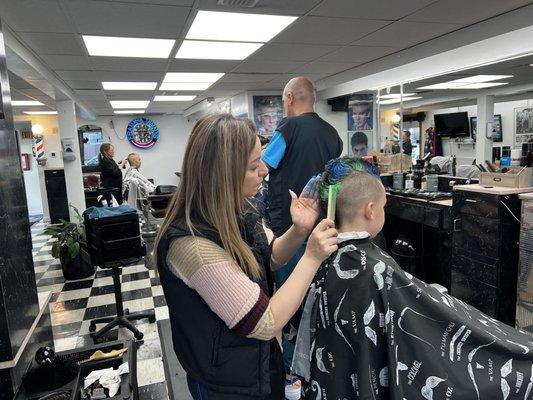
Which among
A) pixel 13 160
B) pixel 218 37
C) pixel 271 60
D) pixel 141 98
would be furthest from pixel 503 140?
pixel 141 98

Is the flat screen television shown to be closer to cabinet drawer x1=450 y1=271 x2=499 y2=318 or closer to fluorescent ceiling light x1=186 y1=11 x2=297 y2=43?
cabinet drawer x1=450 y1=271 x2=499 y2=318

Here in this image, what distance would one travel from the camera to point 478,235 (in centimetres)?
Result: 272

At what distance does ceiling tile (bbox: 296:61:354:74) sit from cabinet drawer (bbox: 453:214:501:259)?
2573 millimetres

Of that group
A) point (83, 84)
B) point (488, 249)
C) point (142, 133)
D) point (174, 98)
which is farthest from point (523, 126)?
point (142, 133)

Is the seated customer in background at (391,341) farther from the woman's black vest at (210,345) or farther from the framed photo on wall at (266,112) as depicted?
the framed photo on wall at (266,112)

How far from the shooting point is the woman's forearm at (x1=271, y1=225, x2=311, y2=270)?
120cm

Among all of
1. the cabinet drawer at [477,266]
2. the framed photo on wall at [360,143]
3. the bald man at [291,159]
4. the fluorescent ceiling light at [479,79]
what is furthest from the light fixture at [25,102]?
the cabinet drawer at [477,266]

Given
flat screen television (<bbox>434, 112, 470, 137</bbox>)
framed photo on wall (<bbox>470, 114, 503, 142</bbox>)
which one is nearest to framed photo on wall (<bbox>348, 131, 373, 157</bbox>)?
flat screen television (<bbox>434, 112, 470, 137</bbox>)

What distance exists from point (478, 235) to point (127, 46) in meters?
3.27

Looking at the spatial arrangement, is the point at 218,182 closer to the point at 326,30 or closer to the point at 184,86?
the point at 326,30

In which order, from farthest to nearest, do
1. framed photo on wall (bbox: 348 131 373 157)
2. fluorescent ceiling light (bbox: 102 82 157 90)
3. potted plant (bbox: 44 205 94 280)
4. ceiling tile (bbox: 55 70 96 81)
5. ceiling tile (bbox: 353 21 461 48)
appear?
framed photo on wall (bbox: 348 131 373 157), fluorescent ceiling light (bbox: 102 82 157 90), ceiling tile (bbox: 55 70 96 81), potted plant (bbox: 44 205 94 280), ceiling tile (bbox: 353 21 461 48)

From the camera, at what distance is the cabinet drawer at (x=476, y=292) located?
2.65m

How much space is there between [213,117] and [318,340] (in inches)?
30.9

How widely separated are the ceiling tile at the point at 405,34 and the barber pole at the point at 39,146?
7657 millimetres
